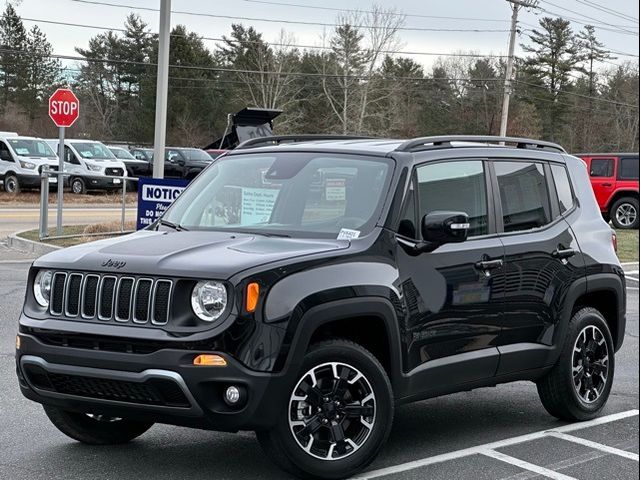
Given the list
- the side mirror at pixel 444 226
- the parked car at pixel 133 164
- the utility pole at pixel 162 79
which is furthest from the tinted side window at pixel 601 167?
the side mirror at pixel 444 226

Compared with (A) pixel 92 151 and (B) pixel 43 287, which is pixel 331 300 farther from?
(A) pixel 92 151

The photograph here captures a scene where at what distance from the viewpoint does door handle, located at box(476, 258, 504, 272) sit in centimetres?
641

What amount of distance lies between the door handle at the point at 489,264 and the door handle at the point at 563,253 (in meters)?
0.59

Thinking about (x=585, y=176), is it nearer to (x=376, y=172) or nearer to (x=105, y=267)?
(x=376, y=172)

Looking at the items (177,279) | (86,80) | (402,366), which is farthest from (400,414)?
(86,80)

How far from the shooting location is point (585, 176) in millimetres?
7770

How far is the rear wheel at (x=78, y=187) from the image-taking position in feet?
107

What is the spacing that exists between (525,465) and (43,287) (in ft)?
9.26

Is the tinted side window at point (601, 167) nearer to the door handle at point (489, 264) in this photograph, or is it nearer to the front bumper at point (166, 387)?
the door handle at point (489, 264)

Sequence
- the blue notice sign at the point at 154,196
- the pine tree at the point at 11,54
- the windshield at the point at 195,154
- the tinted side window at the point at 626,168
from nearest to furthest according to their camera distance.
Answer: the blue notice sign at the point at 154,196, the pine tree at the point at 11,54, the tinted side window at the point at 626,168, the windshield at the point at 195,154

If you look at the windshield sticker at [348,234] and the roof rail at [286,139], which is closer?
the windshield sticker at [348,234]

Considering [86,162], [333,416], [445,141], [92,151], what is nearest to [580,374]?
[445,141]

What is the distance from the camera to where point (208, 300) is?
5.22m

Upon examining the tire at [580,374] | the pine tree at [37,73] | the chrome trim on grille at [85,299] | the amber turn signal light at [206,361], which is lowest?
the tire at [580,374]
